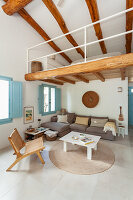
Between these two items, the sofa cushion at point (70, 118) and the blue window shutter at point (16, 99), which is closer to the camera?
the blue window shutter at point (16, 99)

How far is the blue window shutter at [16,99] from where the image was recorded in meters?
3.25

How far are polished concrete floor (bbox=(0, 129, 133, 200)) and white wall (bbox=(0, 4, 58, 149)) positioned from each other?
1.29m

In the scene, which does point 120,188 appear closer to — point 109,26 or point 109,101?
point 109,101

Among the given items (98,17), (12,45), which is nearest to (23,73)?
(12,45)

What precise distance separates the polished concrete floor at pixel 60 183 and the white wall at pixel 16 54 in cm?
129

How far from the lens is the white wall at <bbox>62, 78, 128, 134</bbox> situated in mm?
4450

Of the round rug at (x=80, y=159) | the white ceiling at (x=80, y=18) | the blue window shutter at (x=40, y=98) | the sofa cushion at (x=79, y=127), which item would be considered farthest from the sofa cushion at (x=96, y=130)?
the white ceiling at (x=80, y=18)

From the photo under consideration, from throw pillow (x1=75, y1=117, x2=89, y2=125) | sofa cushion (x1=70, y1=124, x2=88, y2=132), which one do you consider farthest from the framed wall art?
throw pillow (x1=75, y1=117, x2=89, y2=125)

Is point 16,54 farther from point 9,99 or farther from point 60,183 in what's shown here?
point 60,183

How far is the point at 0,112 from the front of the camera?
3062 mm

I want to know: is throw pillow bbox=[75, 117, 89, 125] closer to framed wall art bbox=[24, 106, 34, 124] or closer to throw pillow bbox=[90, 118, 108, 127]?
throw pillow bbox=[90, 118, 108, 127]

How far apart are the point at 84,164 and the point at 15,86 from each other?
Result: 3032 millimetres

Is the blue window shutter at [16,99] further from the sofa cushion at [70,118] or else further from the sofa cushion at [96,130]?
the sofa cushion at [96,130]

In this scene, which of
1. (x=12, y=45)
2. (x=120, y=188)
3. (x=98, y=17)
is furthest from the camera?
(x=12, y=45)
